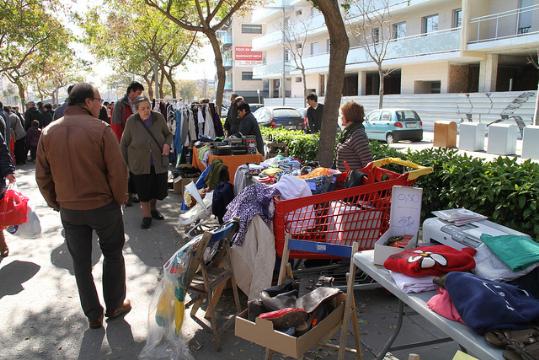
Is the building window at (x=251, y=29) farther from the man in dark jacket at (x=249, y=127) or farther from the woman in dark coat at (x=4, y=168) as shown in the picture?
the woman in dark coat at (x=4, y=168)

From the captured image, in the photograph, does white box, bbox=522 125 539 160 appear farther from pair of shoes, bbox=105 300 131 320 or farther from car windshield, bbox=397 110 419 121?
pair of shoes, bbox=105 300 131 320

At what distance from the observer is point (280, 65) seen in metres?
46.2

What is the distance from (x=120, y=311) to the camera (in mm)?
4156

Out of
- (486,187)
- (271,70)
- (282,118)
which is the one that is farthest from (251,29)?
(486,187)

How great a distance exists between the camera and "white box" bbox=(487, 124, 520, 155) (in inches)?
609

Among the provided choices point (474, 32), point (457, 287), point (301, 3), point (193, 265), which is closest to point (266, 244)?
point (193, 265)

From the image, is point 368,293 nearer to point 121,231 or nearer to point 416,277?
point 416,277

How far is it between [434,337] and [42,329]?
129 inches

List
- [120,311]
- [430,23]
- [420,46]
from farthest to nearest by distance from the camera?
[430,23] → [420,46] → [120,311]

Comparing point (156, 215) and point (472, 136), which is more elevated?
point (472, 136)

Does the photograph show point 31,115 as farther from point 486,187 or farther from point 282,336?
point 282,336

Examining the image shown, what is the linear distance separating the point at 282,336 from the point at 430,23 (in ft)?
98.0

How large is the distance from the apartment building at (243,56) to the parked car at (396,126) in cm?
4069

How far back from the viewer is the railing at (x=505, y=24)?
22802 mm
